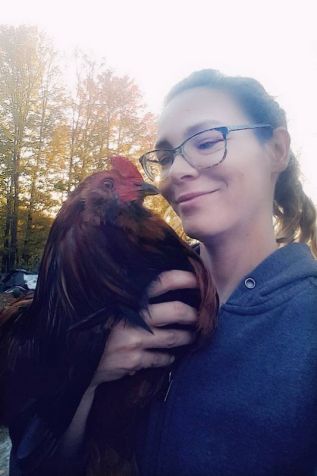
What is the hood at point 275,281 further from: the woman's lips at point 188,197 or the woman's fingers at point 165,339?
the woman's lips at point 188,197

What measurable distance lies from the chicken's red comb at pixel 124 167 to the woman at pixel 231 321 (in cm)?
14

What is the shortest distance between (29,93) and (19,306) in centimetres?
1079

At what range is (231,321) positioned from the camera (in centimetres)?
142

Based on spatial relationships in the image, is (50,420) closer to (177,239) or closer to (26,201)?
(177,239)

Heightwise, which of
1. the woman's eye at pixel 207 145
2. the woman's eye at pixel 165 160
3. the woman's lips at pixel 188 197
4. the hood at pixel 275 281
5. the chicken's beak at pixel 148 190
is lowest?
the hood at pixel 275 281

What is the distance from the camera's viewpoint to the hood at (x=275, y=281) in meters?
1.37

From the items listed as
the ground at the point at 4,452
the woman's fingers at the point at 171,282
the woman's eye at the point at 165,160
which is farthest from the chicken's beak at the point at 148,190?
the ground at the point at 4,452

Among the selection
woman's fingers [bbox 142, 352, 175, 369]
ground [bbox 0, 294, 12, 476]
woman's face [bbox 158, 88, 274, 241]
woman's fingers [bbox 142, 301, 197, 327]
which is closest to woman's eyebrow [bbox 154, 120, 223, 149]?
woman's face [bbox 158, 88, 274, 241]

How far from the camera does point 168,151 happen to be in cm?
161

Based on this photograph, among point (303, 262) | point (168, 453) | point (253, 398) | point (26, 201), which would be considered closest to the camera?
point (253, 398)

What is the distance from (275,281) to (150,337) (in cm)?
50

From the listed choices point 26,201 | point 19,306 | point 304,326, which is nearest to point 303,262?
point 304,326

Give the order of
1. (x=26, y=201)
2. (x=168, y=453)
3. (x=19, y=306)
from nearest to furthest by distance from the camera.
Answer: (x=168, y=453), (x=19, y=306), (x=26, y=201)

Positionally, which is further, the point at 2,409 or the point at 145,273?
the point at 2,409
